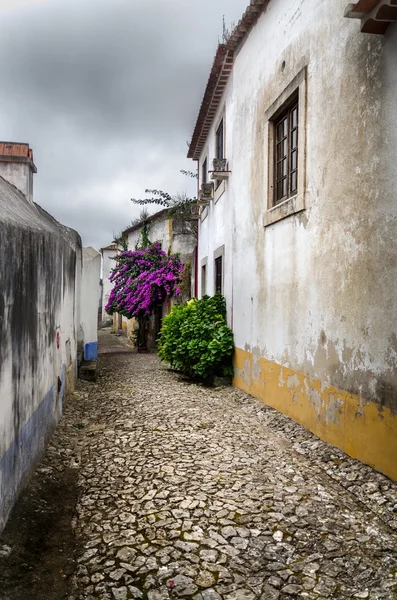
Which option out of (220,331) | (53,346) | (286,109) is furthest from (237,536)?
(220,331)

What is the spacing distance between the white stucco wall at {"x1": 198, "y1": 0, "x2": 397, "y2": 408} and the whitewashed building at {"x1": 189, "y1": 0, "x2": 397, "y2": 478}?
0.02m

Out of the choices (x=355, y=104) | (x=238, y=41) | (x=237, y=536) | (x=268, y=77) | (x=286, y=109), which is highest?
(x=238, y=41)

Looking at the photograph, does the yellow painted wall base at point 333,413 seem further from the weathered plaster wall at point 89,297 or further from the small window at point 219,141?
the small window at point 219,141

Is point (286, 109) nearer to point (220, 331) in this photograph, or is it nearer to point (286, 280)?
point (286, 280)

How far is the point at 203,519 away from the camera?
134 inches

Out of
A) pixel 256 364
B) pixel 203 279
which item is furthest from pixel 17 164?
pixel 203 279

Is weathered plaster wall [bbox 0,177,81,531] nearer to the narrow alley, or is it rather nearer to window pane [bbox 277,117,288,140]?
the narrow alley

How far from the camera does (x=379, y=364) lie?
3975 mm

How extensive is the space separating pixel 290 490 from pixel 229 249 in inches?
228

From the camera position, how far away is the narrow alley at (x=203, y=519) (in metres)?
2.70

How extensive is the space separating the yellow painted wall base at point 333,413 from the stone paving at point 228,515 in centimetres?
13

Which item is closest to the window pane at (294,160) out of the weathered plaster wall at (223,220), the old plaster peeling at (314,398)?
the weathered plaster wall at (223,220)

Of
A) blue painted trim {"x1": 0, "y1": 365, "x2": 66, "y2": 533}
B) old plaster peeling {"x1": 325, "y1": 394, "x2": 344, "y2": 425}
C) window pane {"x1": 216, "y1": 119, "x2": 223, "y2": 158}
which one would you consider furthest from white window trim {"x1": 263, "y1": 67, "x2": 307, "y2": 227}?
window pane {"x1": 216, "y1": 119, "x2": 223, "y2": 158}

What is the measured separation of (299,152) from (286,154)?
32.1 inches
